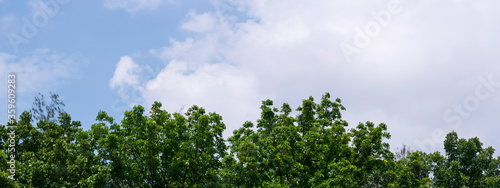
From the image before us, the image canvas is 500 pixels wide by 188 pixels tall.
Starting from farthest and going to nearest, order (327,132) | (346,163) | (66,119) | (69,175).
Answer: (66,119), (327,132), (346,163), (69,175)

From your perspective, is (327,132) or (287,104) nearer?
(327,132)

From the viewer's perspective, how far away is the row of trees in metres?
20.8

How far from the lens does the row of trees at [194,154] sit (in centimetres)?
2080

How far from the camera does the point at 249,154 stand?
69.3 feet

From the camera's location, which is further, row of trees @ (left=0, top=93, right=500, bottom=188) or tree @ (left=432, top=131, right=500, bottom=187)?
tree @ (left=432, top=131, right=500, bottom=187)

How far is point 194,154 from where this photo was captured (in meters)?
21.5

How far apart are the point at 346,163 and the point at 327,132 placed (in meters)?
2.18

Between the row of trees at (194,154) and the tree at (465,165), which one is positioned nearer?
the row of trees at (194,154)

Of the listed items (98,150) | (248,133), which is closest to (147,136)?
(98,150)

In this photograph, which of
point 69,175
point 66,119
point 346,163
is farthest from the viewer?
point 66,119

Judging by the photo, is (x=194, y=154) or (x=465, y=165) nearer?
(x=194, y=154)

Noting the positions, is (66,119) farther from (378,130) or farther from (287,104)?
(378,130)

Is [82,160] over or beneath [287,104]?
beneath

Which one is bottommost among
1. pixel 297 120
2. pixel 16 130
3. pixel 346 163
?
pixel 346 163
